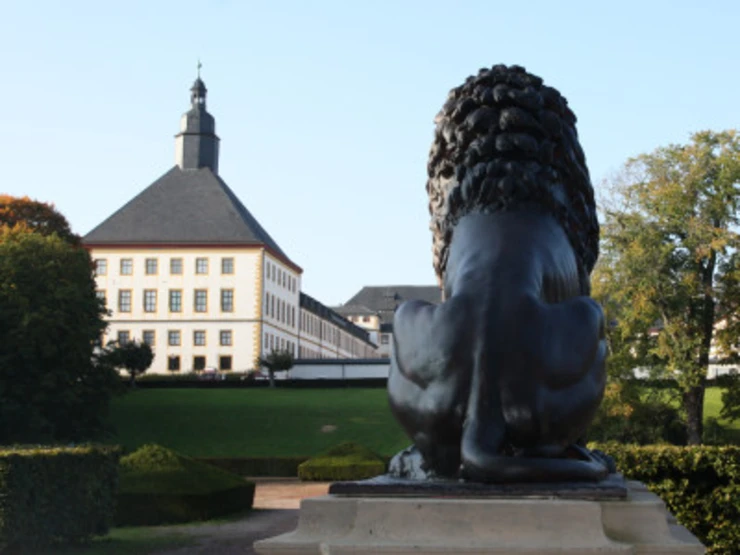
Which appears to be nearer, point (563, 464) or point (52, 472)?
point (563, 464)

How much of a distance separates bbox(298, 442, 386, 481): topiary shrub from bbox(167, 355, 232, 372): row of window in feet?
175

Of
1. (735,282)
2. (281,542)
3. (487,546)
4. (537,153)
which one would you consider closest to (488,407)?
(487,546)

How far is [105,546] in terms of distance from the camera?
1426 cm

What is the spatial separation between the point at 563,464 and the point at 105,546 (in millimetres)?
11923

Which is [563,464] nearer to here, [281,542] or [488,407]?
[488,407]

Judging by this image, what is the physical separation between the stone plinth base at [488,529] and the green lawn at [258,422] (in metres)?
30.4

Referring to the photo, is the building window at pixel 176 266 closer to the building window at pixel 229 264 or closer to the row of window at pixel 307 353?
the building window at pixel 229 264

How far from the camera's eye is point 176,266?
8169cm

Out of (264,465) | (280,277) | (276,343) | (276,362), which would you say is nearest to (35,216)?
(264,465)

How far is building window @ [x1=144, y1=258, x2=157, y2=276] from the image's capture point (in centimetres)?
8138

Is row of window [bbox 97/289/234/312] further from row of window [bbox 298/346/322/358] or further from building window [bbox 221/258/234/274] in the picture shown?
row of window [bbox 298/346/322/358]

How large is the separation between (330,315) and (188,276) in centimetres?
2955

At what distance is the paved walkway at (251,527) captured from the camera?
14062mm

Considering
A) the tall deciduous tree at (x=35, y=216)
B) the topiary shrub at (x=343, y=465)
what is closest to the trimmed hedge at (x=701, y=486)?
the topiary shrub at (x=343, y=465)
